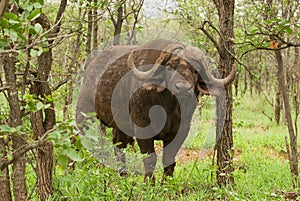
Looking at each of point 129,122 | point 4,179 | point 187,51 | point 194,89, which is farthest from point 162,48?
point 4,179

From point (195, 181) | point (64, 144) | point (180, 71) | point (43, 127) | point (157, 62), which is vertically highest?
point (157, 62)

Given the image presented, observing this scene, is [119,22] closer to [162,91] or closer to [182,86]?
[162,91]

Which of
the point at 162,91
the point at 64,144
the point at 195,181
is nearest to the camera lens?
the point at 64,144

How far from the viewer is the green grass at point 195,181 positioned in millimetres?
3785

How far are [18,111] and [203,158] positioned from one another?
15.5 ft

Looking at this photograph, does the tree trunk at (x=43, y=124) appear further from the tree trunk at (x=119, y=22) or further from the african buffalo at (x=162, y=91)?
the tree trunk at (x=119, y=22)

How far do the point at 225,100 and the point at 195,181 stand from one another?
1.00 m

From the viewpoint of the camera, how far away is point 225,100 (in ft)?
14.9

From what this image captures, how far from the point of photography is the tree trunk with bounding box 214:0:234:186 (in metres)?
4.34

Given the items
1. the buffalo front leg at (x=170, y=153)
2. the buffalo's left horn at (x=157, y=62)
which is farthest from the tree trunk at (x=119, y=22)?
the buffalo front leg at (x=170, y=153)

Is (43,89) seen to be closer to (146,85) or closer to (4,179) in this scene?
(4,179)

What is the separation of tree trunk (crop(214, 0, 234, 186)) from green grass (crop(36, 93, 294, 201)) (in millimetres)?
174

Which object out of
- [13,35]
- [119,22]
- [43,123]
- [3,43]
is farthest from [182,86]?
[13,35]

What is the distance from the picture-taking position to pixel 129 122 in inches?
225
